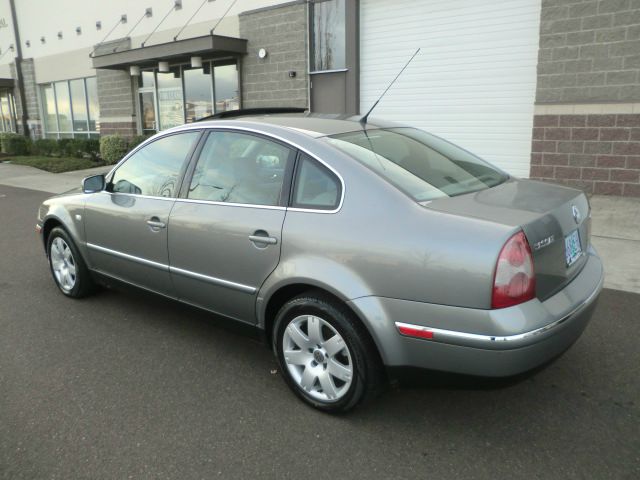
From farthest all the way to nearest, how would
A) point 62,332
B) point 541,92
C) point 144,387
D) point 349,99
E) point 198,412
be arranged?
1. point 349,99
2. point 541,92
3. point 62,332
4. point 144,387
5. point 198,412

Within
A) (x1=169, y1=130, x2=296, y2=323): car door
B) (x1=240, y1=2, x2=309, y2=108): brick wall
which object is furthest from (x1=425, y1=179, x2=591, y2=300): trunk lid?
(x1=240, y1=2, x2=309, y2=108): brick wall

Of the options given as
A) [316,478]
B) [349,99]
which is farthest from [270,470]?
[349,99]

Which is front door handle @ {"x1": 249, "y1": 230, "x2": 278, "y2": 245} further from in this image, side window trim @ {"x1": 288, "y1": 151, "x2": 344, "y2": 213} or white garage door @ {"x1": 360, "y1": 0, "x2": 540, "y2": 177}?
white garage door @ {"x1": 360, "y1": 0, "x2": 540, "y2": 177}

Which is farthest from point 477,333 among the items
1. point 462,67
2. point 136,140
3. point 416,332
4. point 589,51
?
point 136,140

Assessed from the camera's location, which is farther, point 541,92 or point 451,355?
point 541,92

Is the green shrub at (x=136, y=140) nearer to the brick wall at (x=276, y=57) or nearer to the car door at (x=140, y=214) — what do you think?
the brick wall at (x=276, y=57)

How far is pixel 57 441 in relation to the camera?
279cm

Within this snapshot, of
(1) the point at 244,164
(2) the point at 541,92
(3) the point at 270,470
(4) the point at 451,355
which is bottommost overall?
(3) the point at 270,470

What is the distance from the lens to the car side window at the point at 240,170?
3227 mm

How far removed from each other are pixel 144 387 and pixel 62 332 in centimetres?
128

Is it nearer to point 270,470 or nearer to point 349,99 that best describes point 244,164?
point 270,470

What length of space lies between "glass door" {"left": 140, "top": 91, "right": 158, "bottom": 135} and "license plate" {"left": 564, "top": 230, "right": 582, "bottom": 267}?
53.5 feet

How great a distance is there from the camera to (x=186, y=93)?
1620 cm

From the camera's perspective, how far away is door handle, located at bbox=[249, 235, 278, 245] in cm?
305
